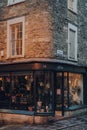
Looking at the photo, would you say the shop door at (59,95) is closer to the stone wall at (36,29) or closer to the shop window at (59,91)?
the shop window at (59,91)

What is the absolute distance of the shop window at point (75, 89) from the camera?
15.9 metres

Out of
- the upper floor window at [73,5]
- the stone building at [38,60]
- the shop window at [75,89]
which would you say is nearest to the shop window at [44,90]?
the stone building at [38,60]

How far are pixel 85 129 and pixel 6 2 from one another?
8.04 metres

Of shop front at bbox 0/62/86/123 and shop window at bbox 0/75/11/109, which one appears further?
shop window at bbox 0/75/11/109

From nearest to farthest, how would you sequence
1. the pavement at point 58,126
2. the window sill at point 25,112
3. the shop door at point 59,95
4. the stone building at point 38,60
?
the pavement at point 58,126
the window sill at point 25,112
the stone building at point 38,60
the shop door at point 59,95

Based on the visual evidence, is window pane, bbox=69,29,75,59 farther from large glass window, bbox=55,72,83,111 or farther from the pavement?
the pavement

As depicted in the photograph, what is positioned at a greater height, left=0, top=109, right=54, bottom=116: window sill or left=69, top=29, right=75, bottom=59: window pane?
left=69, top=29, right=75, bottom=59: window pane

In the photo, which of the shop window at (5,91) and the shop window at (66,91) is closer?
the shop window at (5,91)

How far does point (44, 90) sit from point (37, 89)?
0.35 m

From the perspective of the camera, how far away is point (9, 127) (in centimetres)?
1275

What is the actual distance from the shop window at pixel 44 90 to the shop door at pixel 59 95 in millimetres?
763

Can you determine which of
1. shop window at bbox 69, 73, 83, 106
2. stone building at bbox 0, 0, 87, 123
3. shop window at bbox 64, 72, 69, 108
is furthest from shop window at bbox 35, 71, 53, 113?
shop window at bbox 69, 73, 83, 106

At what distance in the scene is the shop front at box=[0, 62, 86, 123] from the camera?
534 inches

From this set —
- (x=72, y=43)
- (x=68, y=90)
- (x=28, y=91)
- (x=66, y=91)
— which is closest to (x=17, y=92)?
(x=28, y=91)
